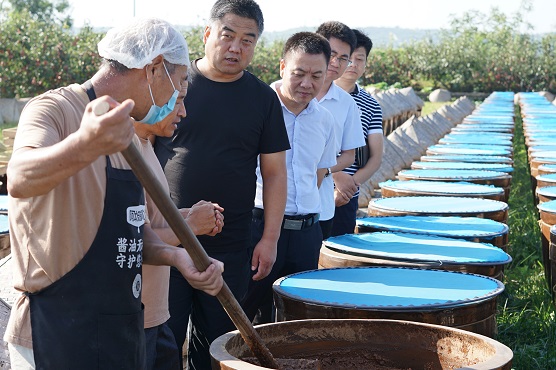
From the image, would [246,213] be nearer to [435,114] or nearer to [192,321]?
[192,321]

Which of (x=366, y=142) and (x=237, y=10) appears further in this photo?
(x=366, y=142)

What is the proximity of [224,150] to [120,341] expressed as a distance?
61.0 inches

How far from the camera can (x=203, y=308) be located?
421 centimetres

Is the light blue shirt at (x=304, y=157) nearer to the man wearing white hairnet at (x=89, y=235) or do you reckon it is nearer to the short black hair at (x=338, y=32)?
the short black hair at (x=338, y=32)

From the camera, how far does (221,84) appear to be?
166 inches

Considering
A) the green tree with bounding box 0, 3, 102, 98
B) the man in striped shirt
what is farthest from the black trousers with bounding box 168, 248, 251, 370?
the green tree with bounding box 0, 3, 102, 98

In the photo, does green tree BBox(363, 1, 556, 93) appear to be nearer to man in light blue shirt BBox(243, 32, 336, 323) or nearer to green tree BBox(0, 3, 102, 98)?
green tree BBox(0, 3, 102, 98)

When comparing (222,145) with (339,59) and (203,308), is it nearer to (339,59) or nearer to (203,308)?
(203,308)

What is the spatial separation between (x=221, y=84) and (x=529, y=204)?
7607 mm

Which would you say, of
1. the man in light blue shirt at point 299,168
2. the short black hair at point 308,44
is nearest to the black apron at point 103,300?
the man in light blue shirt at point 299,168

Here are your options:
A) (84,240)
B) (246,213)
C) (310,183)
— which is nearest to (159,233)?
(84,240)

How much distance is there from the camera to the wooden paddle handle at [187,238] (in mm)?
2330

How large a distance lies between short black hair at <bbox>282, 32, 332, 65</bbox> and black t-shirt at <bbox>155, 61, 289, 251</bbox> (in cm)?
60

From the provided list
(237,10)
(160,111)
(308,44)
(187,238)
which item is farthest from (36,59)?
(187,238)
